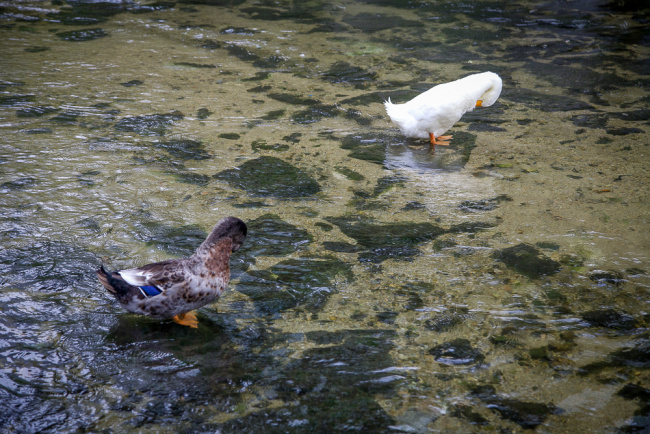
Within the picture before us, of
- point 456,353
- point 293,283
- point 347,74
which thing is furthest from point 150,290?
point 347,74

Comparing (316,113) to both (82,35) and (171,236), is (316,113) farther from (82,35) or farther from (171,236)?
(82,35)

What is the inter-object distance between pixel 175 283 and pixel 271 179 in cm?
207

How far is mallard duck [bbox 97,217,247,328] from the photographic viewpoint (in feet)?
9.95

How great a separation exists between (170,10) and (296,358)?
29.6 feet

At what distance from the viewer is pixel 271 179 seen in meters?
4.96

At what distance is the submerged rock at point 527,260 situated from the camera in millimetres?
3742

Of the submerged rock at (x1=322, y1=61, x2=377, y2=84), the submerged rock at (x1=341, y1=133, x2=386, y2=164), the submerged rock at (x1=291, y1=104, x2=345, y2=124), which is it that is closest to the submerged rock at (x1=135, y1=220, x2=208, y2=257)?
the submerged rock at (x1=341, y1=133, x2=386, y2=164)

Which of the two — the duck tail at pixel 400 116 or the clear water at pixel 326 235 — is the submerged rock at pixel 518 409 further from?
the duck tail at pixel 400 116

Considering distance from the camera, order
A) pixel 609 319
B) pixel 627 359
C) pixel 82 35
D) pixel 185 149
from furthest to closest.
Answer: pixel 82 35 → pixel 185 149 → pixel 609 319 → pixel 627 359

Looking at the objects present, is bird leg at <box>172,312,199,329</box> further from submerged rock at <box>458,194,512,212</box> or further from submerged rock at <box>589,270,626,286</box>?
submerged rock at <box>589,270,626,286</box>

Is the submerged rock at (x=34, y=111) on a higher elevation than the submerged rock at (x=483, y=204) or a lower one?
higher

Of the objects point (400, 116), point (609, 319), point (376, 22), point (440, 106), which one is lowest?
point (609, 319)

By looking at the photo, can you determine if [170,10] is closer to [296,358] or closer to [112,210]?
[112,210]

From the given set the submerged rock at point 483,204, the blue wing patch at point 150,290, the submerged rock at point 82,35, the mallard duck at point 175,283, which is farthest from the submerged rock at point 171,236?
the submerged rock at point 82,35
